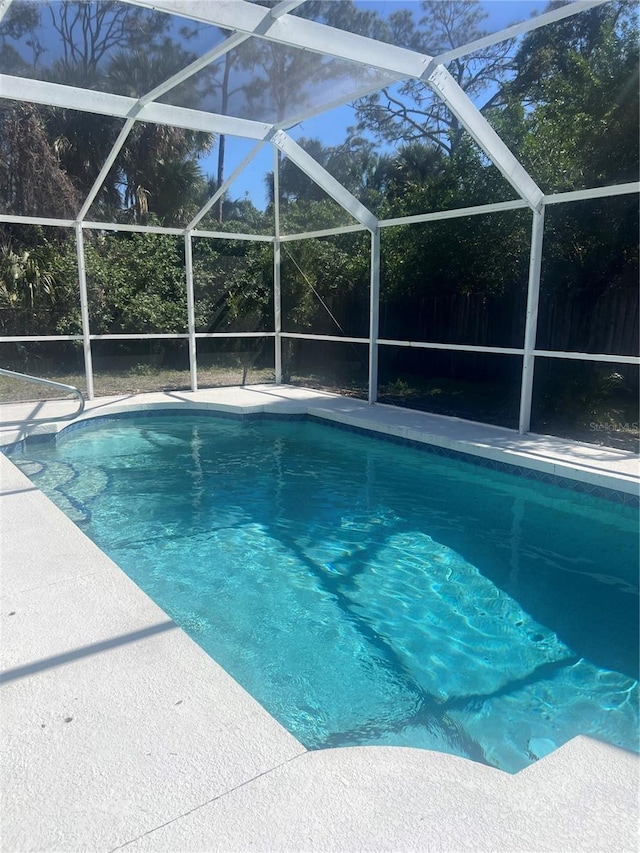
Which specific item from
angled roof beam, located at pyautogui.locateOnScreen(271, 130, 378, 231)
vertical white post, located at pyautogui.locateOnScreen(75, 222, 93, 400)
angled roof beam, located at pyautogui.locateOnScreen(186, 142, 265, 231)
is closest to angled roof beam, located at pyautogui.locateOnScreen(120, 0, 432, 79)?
angled roof beam, located at pyautogui.locateOnScreen(271, 130, 378, 231)

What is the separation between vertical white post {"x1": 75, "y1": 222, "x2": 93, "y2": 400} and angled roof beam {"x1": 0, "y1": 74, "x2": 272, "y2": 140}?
6.24ft

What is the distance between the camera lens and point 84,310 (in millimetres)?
8148

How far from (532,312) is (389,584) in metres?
3.59

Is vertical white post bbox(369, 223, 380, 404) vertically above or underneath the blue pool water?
above

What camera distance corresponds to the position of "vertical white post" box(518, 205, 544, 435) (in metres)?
5.82

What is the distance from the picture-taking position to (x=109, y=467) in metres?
6.06

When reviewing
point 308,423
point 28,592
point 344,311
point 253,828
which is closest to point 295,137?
point 344,311

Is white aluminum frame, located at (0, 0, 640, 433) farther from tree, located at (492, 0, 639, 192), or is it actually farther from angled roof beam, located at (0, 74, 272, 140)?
tree, located at (492, 0, 639, 192)

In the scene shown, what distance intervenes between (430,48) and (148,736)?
5.38 metres

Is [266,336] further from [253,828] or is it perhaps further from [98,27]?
[253,828]

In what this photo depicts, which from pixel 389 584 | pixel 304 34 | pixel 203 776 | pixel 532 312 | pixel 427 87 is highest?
pixel 427 87

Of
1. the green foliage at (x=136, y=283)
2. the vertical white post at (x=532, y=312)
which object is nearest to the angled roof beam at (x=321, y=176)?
the vertical white post at (x=532, y=312)

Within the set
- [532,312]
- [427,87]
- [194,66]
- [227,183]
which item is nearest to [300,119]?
[427,87]

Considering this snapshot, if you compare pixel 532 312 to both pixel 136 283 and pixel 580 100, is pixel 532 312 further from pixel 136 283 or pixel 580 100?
pixel 136 283
